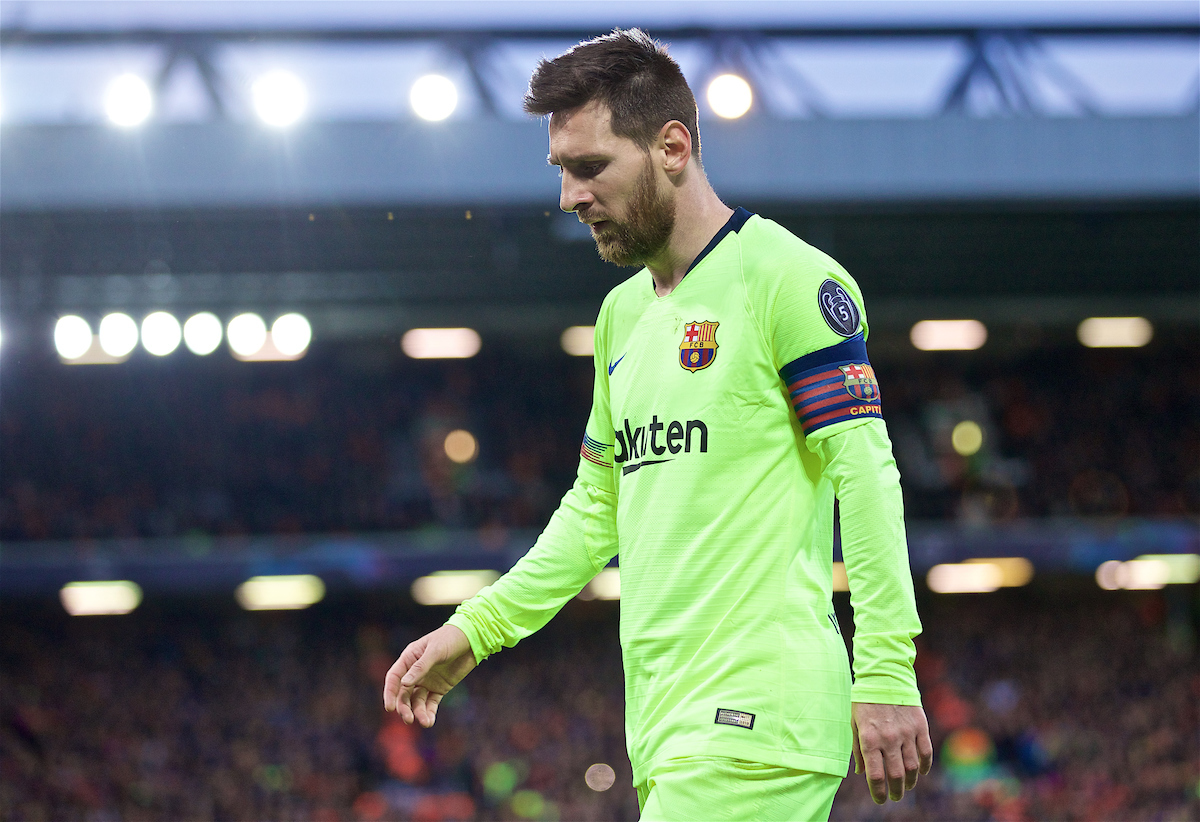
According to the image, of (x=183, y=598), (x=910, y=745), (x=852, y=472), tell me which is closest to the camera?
(x=910, y=745)

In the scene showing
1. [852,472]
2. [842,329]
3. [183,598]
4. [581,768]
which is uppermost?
[183,598]

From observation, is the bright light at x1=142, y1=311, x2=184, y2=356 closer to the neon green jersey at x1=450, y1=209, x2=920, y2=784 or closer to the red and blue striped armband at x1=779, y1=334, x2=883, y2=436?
the neon green jersey at x1=450, y1=209, x2=920, y2=784

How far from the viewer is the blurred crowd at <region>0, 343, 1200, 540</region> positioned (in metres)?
16.3

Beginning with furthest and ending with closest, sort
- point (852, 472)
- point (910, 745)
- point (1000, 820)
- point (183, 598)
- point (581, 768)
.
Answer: point (183, 598)
point (581, 768)
point (1000, 820)
point (852, 472)
point (910, 745)

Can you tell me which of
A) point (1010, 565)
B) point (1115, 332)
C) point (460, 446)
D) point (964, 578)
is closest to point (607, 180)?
point (1010, 565)

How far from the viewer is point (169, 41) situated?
37.1 ft

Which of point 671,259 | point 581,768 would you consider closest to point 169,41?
point 581,768

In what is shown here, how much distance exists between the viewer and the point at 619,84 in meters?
2.00

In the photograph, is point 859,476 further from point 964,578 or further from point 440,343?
point 964,578

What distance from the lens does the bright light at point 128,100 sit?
10.5 meters

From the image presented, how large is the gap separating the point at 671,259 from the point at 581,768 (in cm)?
1334

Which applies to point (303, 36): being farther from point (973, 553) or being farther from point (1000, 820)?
point (1000, 820)

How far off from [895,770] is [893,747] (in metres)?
0.03

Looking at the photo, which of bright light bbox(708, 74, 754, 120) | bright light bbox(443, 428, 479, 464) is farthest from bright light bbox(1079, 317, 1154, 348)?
bright light bbox(443, 428, 479, 464)
